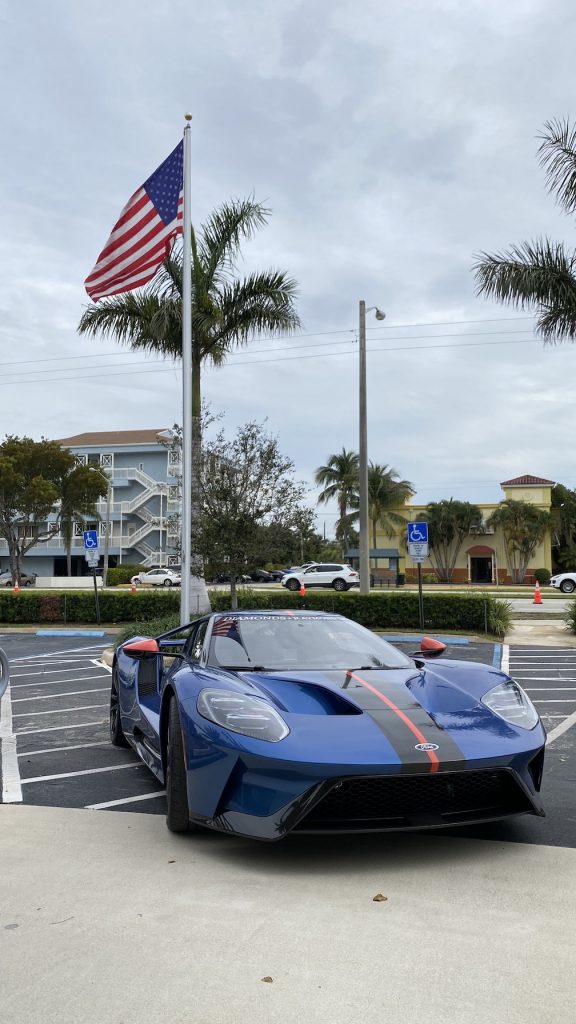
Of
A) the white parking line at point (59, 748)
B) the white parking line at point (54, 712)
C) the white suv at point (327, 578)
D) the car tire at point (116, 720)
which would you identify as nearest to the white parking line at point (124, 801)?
the car tire at point (116, 720)

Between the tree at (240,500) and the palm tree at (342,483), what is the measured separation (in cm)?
4219

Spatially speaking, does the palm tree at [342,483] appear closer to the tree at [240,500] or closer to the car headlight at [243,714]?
Result: the tree at [240,500]

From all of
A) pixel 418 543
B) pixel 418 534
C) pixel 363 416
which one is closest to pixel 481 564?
pixel 363 416

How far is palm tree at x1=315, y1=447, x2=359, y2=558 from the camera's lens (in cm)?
6091

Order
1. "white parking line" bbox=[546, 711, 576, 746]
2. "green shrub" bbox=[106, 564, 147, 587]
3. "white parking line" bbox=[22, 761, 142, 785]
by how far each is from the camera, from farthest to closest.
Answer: "green shrub" bbox=[106, 564, 147, 587] < "white parking line" bbox=[546, 711, 576, 746] < "white parking line" bbox=[22, 761, 142, 785]

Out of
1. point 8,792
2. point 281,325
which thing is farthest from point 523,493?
point 8,792

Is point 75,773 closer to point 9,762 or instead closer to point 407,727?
point 9,762

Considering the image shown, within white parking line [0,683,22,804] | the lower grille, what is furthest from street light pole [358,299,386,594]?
the lower grille

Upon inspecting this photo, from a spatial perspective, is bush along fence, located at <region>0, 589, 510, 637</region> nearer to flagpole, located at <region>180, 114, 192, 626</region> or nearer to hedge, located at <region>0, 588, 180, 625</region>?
hedge, located at <region>0, 588, 180, 625</region>

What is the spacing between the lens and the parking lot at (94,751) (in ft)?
17.2

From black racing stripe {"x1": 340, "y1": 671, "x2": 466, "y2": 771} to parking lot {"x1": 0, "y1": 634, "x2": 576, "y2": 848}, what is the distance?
0.79 m

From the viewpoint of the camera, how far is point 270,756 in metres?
3.99

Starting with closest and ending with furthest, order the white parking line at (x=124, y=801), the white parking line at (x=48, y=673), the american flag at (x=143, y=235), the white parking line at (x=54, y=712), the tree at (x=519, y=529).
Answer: the white parking line at (x=124, y=801) < the white parking line at (x=54, y=712) < the american flag at (x=143, y=235) < the white parking line at (x=48, y=673) < the tree at (x=519, y=529)

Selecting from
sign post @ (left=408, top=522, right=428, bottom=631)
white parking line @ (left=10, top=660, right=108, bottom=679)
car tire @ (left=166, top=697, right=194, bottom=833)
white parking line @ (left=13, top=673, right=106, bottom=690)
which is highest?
sign post @ (left=408, top=522, right=428, bottom=631)
